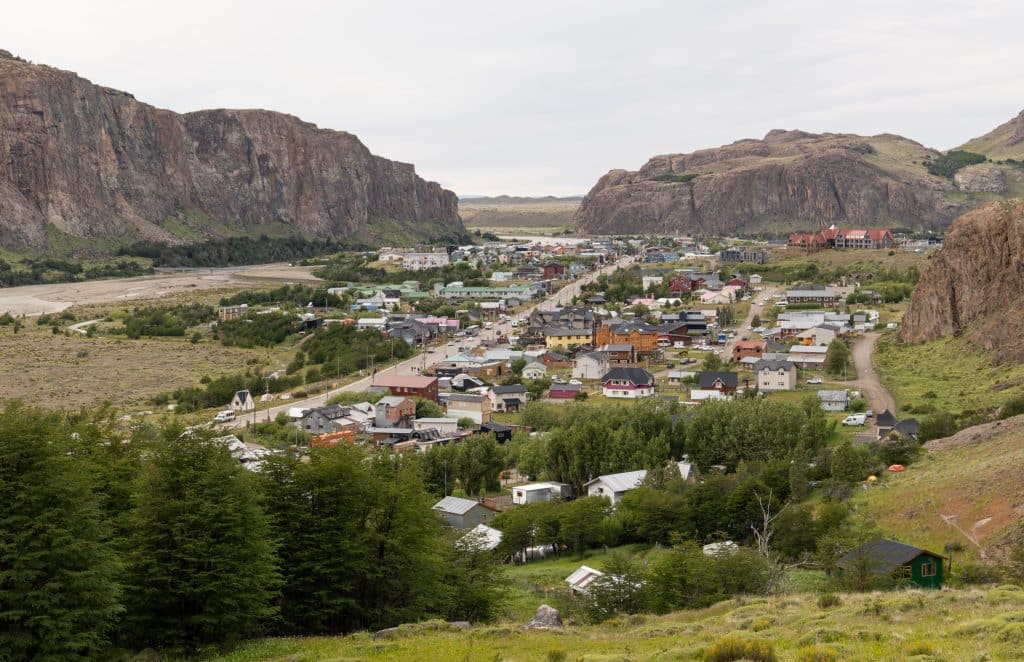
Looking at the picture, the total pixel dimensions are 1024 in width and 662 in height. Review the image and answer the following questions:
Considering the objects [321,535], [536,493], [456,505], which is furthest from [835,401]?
[321,535]

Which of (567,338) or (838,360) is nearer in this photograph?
(838,360)

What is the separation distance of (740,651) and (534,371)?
45.8 metres

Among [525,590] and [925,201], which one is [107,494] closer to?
[525,590]

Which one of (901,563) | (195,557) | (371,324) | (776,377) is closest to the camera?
(195,557)

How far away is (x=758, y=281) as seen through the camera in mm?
96625

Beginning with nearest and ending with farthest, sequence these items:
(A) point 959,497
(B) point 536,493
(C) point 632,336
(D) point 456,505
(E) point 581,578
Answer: (E) point 581,578 → (A) point 959,497 → (D) point 456,505 → (B) point 536,493 → (C) point 632,336

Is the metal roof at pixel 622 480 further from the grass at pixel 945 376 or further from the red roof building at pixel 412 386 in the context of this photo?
the red roof building at pixel 412 386

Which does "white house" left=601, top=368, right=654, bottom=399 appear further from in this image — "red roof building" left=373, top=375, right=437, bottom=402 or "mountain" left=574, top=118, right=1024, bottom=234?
"mountain" left=574, top=118, right=1024, bottom=234

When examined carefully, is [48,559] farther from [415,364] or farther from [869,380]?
[415,364]

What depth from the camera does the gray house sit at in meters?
29.2

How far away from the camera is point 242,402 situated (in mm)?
46938

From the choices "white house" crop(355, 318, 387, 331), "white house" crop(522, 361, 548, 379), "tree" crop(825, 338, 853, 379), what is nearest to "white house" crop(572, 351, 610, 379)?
"white house" crop(522, 361, 548, 379)

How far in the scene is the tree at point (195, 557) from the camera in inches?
565

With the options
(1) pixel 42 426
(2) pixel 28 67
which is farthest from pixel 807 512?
(2) pixel 28 67
